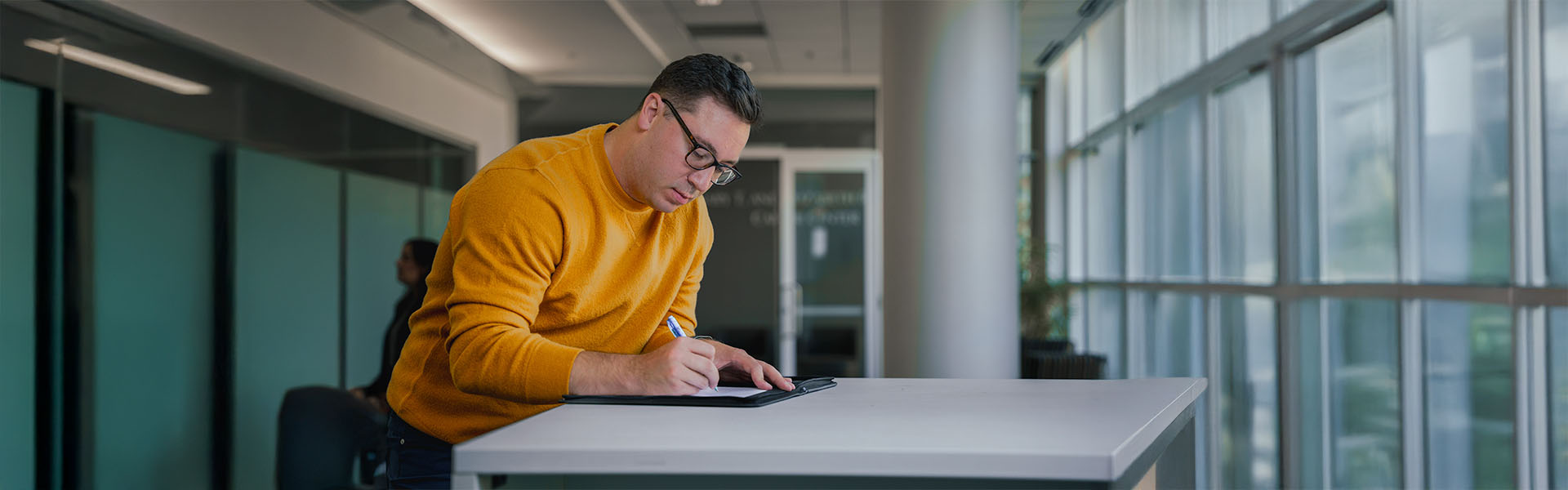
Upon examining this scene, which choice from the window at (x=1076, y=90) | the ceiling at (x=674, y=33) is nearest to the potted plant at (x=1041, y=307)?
the window at (x=1076, y=90)

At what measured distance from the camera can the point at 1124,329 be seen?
701 cm

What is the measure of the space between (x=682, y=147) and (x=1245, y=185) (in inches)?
146

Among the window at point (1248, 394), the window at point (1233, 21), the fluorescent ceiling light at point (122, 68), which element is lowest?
the window at point (1248, 394)

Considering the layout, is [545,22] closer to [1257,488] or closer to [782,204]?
[782,204]

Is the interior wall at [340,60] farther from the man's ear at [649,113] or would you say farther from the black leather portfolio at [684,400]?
the black leather portfolio at [684,400]

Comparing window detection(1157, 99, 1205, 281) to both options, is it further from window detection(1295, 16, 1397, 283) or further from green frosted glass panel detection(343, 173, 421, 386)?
green frosted glass panel detection(343, 173, 421, 386)

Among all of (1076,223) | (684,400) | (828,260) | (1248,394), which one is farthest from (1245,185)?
(828,260)

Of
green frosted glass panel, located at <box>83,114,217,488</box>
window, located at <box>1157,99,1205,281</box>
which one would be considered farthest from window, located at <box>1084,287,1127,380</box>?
green frosted glass panel, located at <box>83,114,217,488</box>

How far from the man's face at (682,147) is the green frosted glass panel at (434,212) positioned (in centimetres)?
582

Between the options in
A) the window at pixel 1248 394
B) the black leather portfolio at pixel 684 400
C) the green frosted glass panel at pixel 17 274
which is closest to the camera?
the black leather portfolio at pixel 684 400

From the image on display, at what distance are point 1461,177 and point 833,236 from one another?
19.7 ft

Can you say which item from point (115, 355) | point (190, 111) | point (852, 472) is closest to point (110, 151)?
point (190, 111)

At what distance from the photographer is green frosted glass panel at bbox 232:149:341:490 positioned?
5.00m

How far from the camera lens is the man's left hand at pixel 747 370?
1732 millimetres
